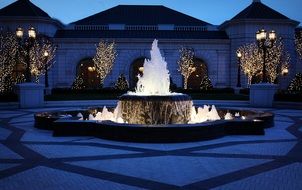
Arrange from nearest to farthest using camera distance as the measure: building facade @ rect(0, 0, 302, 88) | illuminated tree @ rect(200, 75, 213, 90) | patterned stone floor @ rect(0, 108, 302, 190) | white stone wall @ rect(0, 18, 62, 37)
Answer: patterned stone floor @ rect(0, 108, 302, 190)
illuminated tree @ rect(200, 75, 213, 90)
white stone wall @ rect(0, 18, 62, 37)
building facade @ rect(0, 0, 302, 88)

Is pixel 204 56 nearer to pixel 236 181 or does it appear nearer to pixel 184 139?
pixel 184 139

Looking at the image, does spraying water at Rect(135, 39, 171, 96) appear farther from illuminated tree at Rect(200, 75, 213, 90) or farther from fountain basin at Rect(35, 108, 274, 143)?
illuminated tree at Rect(200, 75, 213, 90)

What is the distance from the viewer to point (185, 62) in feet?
140

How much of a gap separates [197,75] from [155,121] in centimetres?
3250

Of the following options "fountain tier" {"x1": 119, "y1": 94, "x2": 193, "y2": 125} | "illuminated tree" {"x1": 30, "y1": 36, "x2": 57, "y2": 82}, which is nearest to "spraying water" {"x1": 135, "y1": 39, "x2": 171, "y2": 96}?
"fountain tier" {"x1": 119, "y1": 94, "x2": 193, "y2": 125}

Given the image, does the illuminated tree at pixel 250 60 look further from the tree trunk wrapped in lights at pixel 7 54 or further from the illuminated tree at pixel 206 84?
the tree trunk wrapped in lights at pixel 7 54

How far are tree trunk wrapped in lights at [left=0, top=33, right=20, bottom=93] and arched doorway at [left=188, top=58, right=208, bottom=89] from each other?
18.8 metres

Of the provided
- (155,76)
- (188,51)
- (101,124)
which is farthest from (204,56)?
(101,124)

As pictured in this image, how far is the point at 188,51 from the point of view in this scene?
43.2 m

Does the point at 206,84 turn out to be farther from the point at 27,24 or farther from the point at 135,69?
the point at 27,24

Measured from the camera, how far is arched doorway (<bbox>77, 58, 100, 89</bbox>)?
1785 inches

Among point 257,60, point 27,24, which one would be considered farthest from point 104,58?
point 257,60

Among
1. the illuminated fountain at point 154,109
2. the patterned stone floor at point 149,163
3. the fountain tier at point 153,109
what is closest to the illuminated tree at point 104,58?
the illuminated fountain at point 154,109

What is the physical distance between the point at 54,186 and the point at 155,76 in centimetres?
993
